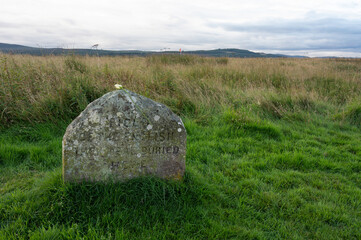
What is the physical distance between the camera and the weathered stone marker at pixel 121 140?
8.98ft

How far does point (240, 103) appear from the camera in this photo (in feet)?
22.7

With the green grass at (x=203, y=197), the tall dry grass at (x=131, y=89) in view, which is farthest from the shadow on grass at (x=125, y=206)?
the tall dry grass at (x=131, y=89)

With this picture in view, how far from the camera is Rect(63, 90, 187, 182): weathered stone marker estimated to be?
2738 millimetres

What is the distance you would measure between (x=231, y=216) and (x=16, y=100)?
16.0 ft

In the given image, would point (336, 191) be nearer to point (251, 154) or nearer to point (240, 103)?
point (251, 154)

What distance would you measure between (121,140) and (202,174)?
56.2 inches

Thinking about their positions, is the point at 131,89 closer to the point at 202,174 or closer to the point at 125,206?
the point at 202,174

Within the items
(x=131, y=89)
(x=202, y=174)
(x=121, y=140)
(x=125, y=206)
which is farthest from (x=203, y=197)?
(x=131, y=89)

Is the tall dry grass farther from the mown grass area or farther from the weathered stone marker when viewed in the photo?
the weathered stone marker

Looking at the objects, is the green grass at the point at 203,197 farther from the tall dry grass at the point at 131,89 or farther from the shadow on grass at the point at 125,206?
the tall dry grass at the point at 131,89

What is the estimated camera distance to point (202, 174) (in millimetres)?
3639

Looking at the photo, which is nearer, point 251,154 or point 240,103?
point 251,154

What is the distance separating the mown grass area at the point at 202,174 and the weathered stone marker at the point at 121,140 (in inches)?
7.3

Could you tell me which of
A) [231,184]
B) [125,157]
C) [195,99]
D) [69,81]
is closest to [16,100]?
[69,81]
